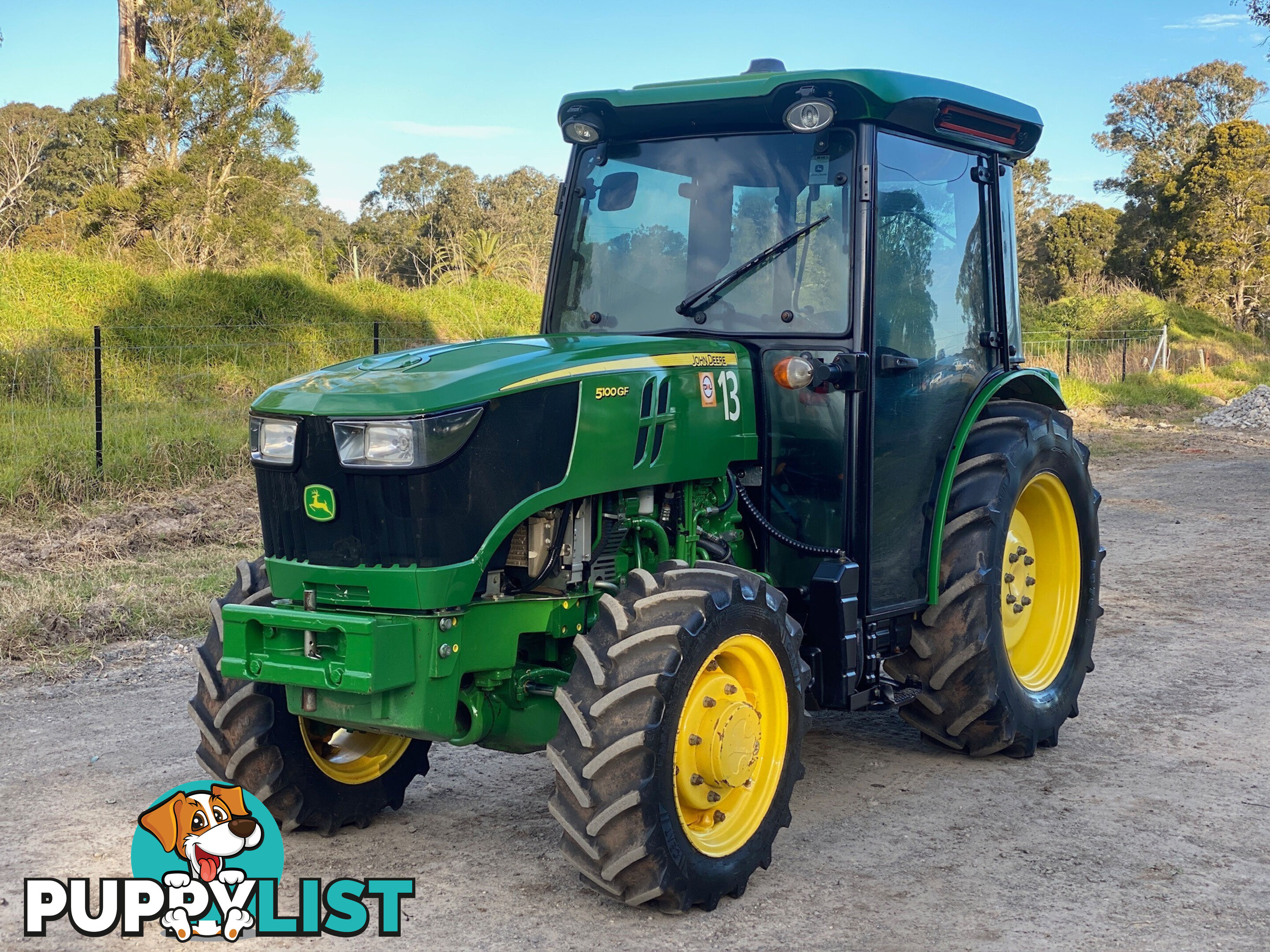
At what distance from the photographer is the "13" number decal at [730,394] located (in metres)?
4.27

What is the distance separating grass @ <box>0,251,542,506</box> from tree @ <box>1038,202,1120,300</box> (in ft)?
82.3

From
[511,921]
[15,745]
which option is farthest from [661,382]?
[15,745]

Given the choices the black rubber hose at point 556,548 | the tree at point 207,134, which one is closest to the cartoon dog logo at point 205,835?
the black rubber hose at point 556,548

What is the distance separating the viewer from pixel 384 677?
3.42m

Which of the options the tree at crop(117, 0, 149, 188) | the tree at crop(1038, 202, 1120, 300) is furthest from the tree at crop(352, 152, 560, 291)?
the tree at crop(1038, 202, 1120, 300)

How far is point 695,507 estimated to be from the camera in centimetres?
425

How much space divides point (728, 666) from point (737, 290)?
140 cm

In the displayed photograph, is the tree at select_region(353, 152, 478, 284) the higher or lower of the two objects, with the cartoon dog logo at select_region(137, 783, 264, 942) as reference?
higher

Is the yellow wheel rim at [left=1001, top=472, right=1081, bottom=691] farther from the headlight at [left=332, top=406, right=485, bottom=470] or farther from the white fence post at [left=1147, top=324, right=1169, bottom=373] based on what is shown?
the white fence post at [left=1147, top=324, right=1169, bottom=373]

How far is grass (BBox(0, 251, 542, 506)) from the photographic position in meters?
10.4

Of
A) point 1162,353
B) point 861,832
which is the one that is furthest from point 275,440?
point 1162,353

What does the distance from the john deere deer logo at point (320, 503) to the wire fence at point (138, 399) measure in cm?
673

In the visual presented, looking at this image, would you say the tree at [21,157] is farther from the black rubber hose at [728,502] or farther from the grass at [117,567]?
the black rubber hose at [728,502]

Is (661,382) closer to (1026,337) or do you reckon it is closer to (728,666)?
(728,666)
